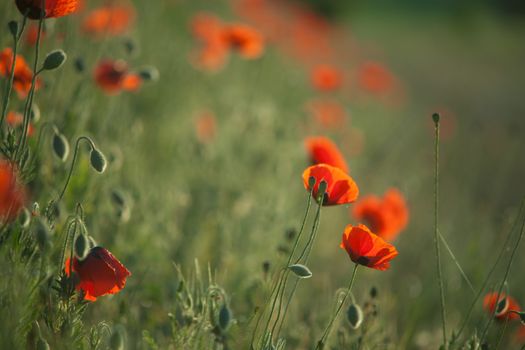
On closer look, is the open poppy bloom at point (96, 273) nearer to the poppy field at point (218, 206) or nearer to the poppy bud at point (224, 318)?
the poppy field at point (218, 206)

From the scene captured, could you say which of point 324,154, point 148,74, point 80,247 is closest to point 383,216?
point 324,154

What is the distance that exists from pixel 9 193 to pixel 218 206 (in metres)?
1.60

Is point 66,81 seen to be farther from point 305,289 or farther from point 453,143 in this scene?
point 453,143

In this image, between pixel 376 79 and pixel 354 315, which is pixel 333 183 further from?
pixel 376 79

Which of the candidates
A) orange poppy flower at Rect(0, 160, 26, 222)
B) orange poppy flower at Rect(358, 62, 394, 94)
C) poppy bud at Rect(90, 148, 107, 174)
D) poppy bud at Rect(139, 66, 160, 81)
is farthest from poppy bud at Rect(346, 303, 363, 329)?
orange poppy flower at Rect(358, 62, 394, 94)

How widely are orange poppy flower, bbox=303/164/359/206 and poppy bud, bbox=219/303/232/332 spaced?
1.26 ft

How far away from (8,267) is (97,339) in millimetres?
259

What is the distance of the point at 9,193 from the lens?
1.02 metres

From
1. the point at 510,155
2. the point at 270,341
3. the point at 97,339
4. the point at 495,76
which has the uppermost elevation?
the point at 270,341

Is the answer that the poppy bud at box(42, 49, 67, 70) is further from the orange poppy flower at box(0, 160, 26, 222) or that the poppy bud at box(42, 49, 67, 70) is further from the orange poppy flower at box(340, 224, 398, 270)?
the orange poppy flower at box(340, 224, 398, 270)

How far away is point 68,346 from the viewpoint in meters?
1.07

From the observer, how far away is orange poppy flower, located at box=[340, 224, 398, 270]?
129cm

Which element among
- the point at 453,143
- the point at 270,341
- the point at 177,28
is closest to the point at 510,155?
the point at 453,143

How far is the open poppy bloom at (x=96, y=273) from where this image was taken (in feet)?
3.78
